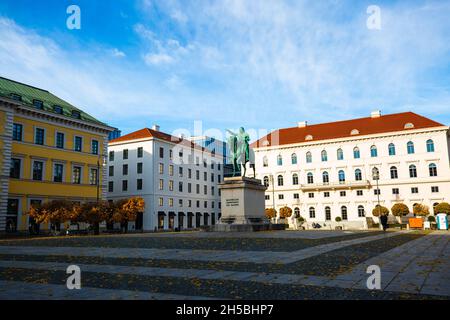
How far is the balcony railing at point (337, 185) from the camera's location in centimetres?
7316

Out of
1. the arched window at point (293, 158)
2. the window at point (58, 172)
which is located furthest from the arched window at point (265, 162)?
the window at point (58, 172)

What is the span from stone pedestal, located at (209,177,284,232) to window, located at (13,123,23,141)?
96.4ft

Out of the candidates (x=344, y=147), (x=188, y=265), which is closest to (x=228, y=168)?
(x=344, y=147)

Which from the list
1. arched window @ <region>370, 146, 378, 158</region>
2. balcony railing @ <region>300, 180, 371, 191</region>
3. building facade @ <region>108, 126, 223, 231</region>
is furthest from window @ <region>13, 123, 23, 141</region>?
arched window @ <region>370, 146, 378, 158</region>

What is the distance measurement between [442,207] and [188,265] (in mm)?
63001

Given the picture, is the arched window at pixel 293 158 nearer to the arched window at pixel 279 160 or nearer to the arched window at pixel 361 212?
the arched window at pixel 279 160

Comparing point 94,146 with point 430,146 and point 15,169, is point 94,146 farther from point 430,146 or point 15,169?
point 430,146

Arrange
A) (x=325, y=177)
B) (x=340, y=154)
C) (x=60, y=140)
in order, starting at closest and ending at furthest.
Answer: (x=60, y=140)
(x=340, y=154)
(x=325, y=177)

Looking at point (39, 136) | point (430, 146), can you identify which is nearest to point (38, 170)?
point (39, 136)

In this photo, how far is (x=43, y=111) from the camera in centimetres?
4647

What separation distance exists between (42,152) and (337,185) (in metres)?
55.1

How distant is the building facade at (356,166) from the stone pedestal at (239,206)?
3980cm

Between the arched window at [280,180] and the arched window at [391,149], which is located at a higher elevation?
the arched window at [391,149]

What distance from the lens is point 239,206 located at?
2792cm
